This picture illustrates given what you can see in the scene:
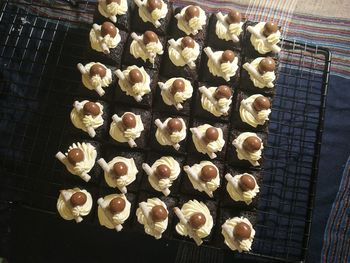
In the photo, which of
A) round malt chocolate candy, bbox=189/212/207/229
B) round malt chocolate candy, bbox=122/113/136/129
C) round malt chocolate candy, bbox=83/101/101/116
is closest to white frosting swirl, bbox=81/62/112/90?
round malt chocolate candy, bbox=83/101/101/116

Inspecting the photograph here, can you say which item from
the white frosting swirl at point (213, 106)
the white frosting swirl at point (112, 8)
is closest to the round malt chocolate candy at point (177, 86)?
the white frosting swirl at point (213, 106)

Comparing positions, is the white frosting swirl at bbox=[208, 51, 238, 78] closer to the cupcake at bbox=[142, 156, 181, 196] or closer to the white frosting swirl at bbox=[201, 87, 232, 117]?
the white frosting swirl at bbox=[201, 87, 232, 117]

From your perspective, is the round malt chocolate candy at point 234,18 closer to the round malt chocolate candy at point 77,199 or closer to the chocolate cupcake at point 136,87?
the chocolate cupcake at point 136,87

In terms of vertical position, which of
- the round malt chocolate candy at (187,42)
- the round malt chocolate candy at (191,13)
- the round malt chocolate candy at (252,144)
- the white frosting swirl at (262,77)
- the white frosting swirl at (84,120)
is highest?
the round malt chocolate candy at (191,13)

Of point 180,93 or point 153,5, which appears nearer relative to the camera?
point 180,93

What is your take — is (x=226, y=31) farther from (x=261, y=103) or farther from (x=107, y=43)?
(x=107, y=43)

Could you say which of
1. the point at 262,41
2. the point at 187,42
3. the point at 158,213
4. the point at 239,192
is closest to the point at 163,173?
the point at 158,213
